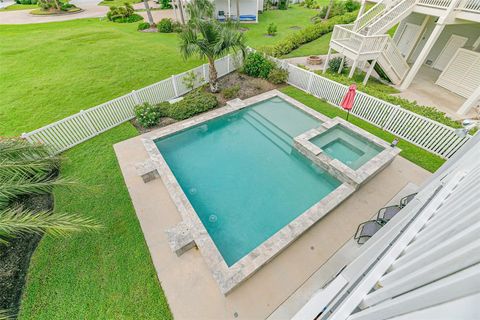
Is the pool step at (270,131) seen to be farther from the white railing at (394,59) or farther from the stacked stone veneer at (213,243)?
the white railing at (394,59)

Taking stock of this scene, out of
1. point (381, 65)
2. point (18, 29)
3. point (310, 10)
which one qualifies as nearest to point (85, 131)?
point (381, 65)

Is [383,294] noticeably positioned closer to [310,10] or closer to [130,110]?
[130,110]

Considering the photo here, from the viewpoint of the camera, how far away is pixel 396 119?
805 cm

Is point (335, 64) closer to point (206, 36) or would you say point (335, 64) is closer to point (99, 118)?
point (206, 36)

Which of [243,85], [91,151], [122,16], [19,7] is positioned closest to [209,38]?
[243,85]

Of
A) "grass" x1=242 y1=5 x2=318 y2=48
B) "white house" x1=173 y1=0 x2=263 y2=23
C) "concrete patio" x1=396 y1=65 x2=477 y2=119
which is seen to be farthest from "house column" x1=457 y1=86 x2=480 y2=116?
"white house" x1=173 y1=0 x2=263 y2=23

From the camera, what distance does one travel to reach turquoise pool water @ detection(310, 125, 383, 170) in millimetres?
7324

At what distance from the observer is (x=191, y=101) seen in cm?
955

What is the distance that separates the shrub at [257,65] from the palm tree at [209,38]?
269 centimetres

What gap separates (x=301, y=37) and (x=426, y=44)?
10107 millimetres

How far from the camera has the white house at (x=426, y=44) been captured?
9.02m

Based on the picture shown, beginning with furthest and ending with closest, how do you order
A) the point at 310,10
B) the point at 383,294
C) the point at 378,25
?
the point at 310,10 < the point at 378,25 < the point at 383,294

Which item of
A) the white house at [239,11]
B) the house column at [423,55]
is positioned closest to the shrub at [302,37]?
the house column at [423,55]

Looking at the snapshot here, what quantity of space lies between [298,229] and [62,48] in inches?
829
